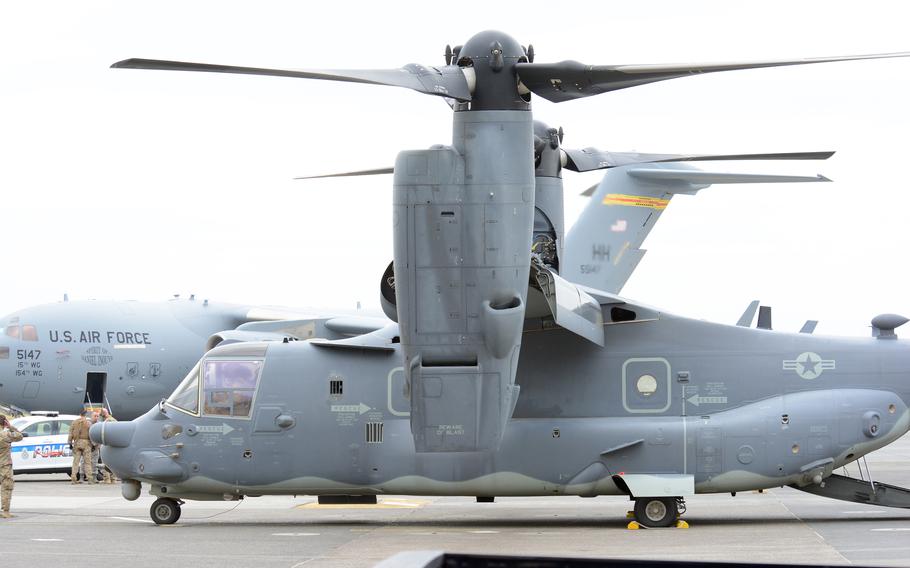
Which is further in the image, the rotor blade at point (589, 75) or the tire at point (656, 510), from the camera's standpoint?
the tire at point (656, 510)

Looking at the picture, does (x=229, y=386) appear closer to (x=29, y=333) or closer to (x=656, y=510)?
(x=656, y=510)

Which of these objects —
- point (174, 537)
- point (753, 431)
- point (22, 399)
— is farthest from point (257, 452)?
point (22, 399)

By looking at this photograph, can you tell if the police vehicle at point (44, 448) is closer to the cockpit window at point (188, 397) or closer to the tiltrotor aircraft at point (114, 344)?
the tiltrotor aircraft at point (114, 344)

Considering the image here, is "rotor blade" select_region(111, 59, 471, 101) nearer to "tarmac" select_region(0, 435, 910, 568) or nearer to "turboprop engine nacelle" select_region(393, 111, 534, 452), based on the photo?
"turboprop engine nacelle" select_region(393, 111, 534, 452)

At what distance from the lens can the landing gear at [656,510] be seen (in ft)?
52.1

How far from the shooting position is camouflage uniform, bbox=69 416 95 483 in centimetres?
2448

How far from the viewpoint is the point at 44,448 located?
86.2ft

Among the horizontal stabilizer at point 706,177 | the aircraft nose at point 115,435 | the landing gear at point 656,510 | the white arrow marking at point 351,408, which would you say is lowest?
the landing gear at point 656,510

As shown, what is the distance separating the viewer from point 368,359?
16469 millimetres

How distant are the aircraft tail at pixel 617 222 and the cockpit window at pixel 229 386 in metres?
10.0

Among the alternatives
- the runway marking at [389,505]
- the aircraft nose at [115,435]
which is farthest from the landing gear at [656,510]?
the aircraft nose at [115,435]

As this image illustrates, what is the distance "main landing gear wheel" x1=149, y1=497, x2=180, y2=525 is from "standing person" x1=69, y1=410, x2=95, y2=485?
8.00 m

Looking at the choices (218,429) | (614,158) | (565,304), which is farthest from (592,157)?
(218,429)

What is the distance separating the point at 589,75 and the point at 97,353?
64.1 ft
